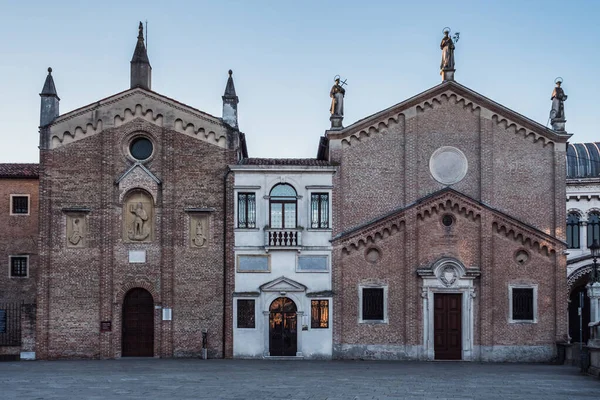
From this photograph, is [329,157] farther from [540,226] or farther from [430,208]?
[540,226]

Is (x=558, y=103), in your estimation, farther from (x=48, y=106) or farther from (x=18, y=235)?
(x=18, y=235)

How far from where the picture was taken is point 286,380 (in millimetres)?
23031

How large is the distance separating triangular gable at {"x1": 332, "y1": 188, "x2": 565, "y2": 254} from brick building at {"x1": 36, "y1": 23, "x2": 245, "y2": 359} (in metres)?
5.62

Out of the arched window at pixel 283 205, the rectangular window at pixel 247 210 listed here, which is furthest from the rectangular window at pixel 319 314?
the rectangular window at pixel 247 210

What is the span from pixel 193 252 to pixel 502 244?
13134 millimetres

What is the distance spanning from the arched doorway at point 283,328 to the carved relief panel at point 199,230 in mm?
3990

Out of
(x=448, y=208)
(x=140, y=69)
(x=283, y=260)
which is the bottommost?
(x=283, y=260)

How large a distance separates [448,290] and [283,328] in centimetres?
714

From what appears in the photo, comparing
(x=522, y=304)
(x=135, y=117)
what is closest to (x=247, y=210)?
(x=135, y=117)

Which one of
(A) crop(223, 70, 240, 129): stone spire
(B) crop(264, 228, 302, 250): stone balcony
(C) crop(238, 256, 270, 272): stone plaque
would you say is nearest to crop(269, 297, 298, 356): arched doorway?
(C) crop(238, 256, 270, 272): stone plaque

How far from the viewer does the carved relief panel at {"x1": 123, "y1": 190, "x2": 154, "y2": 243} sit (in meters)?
32.6

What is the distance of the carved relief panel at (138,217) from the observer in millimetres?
32594

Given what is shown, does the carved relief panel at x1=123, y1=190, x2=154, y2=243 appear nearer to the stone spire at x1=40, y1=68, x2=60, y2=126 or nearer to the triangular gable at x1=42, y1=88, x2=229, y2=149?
the triangular gable at x1=42, y1=88, x2=229, y2=149

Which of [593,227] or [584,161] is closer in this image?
[593,227]
